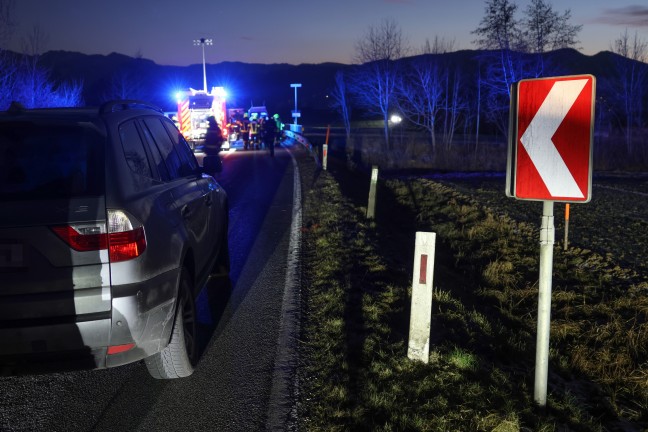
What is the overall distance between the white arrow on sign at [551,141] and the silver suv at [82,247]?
246 cm

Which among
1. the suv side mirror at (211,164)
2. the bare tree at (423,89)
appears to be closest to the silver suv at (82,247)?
the suv side mirror at (211,164)

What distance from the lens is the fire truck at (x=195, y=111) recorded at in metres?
30.1

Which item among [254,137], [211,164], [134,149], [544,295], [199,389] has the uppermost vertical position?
[254,137]

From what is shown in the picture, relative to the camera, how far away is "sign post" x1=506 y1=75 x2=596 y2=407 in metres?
3.04

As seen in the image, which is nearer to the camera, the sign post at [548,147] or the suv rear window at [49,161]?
the sign post at [548,147]

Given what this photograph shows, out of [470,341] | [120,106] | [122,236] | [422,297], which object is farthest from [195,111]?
[122,236]

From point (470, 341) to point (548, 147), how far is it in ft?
7.00

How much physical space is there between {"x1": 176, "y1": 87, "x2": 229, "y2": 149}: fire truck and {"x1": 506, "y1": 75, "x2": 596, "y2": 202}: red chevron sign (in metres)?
27.6

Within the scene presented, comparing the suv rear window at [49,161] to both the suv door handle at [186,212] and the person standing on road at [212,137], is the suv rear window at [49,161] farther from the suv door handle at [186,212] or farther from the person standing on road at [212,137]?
the person standing on road at [212,137]

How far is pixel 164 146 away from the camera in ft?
15.3

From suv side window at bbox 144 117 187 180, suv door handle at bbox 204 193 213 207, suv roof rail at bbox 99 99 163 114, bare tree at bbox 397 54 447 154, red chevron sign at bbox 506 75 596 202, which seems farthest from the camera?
bare tree at bbox 397 54 447 154

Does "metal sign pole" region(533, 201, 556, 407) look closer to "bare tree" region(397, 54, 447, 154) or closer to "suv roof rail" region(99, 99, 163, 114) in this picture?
"suv roof rail" region(99, 99, 163, 114)

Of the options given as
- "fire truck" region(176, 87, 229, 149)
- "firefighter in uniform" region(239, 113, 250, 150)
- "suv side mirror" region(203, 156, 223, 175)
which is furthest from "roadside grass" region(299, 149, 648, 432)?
"fire truck" region(176, 87, 229, 149)

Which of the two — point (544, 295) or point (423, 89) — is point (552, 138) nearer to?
point (544, 295)
